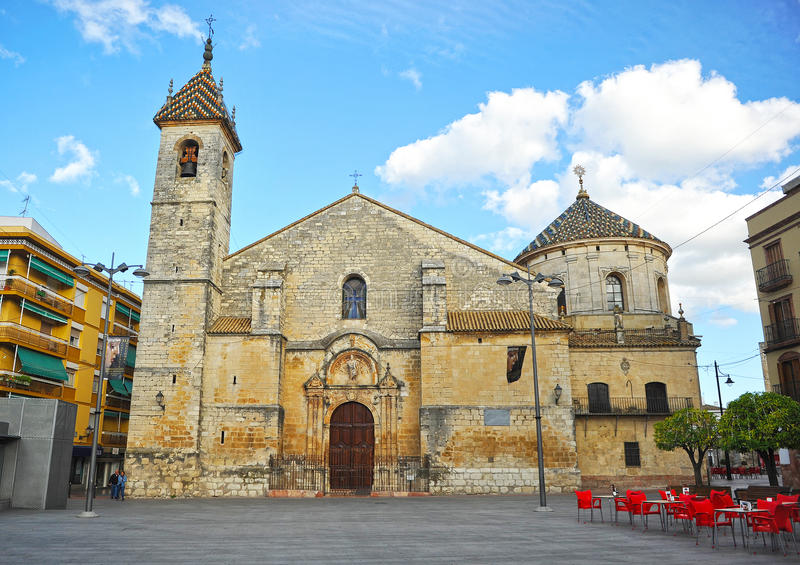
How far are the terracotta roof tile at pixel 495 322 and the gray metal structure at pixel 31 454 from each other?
44.6ft

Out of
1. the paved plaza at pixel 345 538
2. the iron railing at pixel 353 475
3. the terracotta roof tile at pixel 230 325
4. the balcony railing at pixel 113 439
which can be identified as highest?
the terracotta roof tile at pixel 230 325

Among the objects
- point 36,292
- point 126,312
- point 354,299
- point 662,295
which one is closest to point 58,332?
point 36,292

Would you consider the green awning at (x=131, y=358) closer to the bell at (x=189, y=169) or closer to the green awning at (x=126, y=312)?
the green awning at (x=126, y=312)

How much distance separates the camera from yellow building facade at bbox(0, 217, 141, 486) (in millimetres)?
27828

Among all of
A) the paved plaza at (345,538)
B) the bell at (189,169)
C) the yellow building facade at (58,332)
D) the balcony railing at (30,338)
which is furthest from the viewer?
the yellow building facade at (58,332)

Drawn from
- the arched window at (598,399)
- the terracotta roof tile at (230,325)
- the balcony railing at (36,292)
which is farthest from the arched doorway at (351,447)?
the balcony railing at (36,292)

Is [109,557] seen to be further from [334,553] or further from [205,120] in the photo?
[205,120]

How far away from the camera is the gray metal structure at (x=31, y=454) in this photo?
17000 mm

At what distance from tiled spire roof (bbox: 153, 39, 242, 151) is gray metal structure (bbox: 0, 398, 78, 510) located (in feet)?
45.3

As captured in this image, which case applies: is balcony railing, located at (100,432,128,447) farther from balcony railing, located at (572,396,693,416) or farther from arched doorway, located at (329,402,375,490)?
balcony railing, located at (572,396,693,416)

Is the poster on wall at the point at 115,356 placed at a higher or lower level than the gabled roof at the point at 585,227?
lower

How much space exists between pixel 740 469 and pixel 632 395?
69.3 ft

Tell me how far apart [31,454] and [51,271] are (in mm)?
15701

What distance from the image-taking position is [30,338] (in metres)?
28.6
